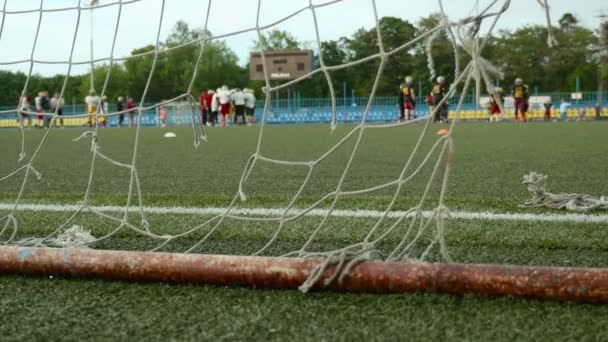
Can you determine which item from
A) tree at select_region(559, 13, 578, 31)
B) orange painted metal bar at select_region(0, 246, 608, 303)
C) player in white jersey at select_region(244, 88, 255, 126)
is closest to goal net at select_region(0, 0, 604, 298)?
orange painted metal bar at select_region(0, 246, 608, 303)

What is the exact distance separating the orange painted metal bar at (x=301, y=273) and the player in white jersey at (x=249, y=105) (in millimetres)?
22047

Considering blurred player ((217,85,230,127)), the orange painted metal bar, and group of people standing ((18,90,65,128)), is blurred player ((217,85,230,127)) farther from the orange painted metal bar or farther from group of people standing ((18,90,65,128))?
the orange painted metal bar

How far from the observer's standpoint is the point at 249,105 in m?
25.1

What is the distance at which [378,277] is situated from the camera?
67.0 inches

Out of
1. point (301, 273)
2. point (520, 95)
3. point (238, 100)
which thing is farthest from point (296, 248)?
point (238, 100)

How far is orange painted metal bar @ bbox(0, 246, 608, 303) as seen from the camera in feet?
5.27

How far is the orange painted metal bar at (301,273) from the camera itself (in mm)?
1607

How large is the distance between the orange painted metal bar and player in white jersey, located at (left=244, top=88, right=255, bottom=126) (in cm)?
2205

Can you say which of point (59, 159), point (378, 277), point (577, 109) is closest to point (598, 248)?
point (378, 277)

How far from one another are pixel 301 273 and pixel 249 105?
23.5 metres

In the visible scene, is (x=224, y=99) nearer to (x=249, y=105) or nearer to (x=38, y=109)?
(x=249, y=105)

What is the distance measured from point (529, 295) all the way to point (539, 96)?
3039 centimetres

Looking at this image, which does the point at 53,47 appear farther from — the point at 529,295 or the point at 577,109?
the point at 577,109

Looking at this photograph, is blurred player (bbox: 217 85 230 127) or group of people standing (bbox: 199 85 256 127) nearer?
blurred player (bbox: 217 85 230 127)
